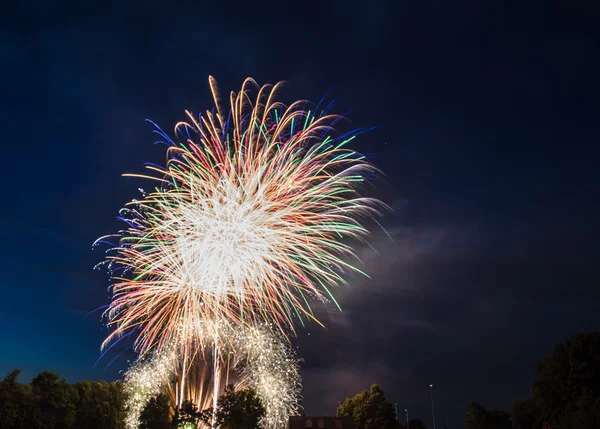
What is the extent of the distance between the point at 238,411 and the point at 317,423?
25.6 ft

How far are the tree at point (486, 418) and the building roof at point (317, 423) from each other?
2605 cm

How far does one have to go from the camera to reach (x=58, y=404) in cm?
4575

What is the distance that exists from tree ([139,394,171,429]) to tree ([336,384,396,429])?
36.5m

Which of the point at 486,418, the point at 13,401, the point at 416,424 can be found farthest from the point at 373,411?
the point at 13,401

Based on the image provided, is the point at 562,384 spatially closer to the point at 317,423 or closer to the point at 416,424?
the point at 317,423

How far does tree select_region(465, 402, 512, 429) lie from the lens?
61.2 metres

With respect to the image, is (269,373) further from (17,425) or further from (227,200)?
(17,425)

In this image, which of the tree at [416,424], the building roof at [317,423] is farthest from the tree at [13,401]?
the tree at [416,424]

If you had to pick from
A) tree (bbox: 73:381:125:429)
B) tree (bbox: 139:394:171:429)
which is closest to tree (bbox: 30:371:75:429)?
tree (bbox: 73:381:125:429)

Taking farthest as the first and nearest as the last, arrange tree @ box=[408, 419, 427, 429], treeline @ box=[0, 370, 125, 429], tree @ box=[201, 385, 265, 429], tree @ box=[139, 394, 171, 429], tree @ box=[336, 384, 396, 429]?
tree @ box=[408, 419, 427, 429]
tree @ box=[336, 384, 396, 429]
treeline @ box=[0, 370, 125, 429]
tree @ box=[139, 394, 171, 429]
tree @ box=[201, 385, 265, 429]

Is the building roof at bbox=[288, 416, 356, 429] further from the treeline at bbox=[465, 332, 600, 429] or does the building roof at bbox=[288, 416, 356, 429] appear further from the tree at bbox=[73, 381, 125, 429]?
the tree at bbox=[73, 381, 125, 429]

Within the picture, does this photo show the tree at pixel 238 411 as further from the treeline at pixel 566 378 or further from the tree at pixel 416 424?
the tree at pixel 416 424

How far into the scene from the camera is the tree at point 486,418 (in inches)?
2410

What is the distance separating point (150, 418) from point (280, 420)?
11460 mm
